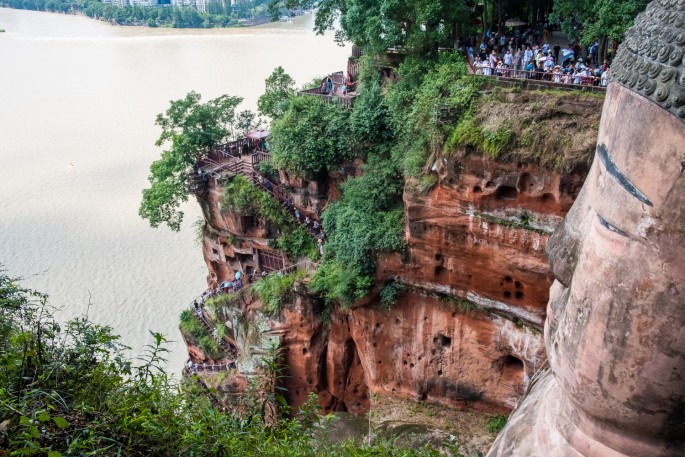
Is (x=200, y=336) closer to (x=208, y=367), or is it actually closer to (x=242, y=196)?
(x=208, y=367)

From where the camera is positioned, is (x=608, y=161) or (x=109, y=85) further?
(x=109, y=85)

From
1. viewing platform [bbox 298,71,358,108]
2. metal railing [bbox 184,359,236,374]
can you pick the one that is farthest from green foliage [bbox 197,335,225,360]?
viewing platform [bbox 298,71,358,108]

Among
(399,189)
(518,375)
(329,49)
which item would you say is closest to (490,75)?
(399,189)

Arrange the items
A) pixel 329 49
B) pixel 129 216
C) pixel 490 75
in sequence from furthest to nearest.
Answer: pixel 329 49 < pixel 129 216 < pixel 490 75

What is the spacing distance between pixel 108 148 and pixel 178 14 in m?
33.0

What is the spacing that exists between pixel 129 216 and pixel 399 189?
21.7 meters

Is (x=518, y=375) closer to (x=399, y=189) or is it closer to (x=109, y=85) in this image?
(x=399, y=189)

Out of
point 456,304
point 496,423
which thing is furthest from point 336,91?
point 496,423

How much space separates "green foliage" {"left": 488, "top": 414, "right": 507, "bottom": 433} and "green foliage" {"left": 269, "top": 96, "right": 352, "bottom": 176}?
26.4ft

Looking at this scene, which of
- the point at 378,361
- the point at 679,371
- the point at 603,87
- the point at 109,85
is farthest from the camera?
the point at 109,85

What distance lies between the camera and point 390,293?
51.0 ft

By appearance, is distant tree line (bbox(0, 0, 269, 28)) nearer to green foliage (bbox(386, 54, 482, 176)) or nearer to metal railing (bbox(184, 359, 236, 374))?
metal railing (bbox(184, 359, 236, 374))

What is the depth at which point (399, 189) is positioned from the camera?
1584cm

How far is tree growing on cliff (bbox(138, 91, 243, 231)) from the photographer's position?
66.6 feet
